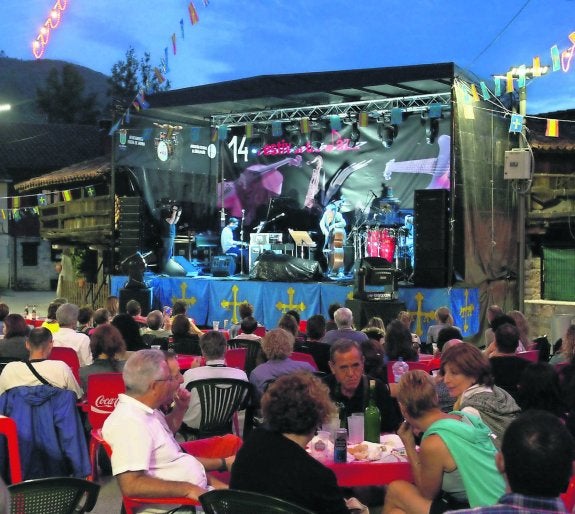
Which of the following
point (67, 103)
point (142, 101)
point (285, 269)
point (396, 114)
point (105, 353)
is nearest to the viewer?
point (105, 353)

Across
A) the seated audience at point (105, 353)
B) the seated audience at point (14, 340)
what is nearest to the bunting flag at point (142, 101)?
the seated audience at point (14, 340)

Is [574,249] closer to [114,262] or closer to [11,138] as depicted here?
[114,262]

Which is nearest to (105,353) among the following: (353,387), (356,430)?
(353,387)

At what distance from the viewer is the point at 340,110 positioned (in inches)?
652

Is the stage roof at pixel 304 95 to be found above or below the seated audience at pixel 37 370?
above

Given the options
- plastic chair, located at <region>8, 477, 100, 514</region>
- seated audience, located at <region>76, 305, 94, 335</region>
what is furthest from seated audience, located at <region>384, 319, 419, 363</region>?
plastic chair, located at <region>8, 477, 100, 514</region>

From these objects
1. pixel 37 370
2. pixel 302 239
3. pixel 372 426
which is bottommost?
pixel 372 426

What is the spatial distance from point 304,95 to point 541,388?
39.6 feet

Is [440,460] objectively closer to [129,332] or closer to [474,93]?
[129,332]

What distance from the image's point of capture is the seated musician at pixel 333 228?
16031 millimetres

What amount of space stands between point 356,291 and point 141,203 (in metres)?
6.13

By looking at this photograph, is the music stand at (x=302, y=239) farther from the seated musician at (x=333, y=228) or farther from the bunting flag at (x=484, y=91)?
the bunting flag at (x=484, y=91)

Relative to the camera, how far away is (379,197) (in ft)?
54.1

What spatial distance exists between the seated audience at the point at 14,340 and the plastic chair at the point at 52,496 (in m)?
3.63
